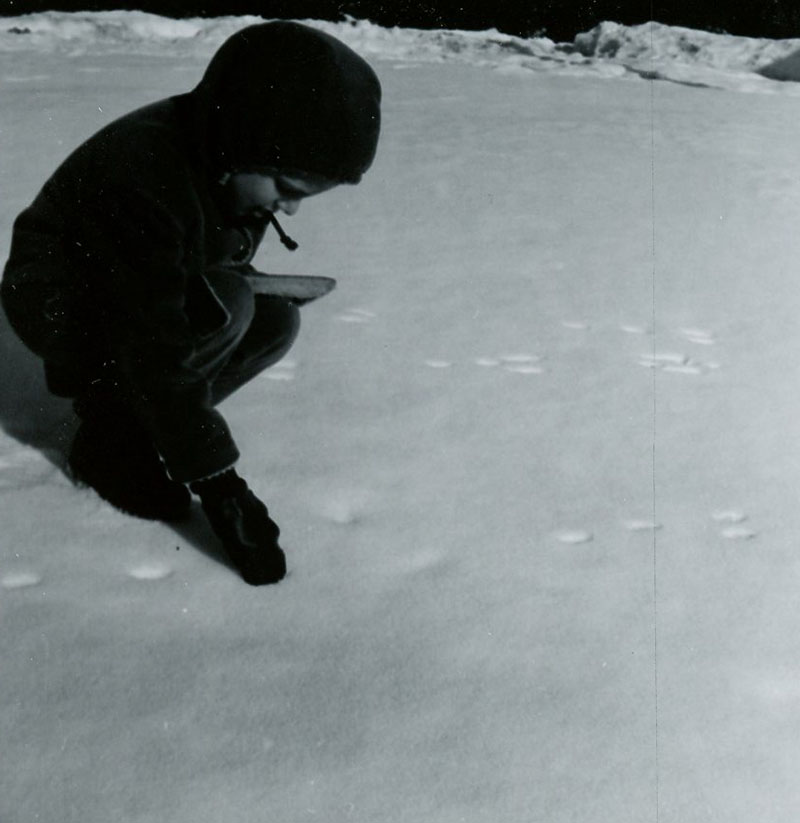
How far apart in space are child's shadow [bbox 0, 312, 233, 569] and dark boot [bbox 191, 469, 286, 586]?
3.6 inches

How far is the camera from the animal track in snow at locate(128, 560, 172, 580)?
4.45 feet

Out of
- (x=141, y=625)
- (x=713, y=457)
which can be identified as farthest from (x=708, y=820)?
(x=713, y=457)

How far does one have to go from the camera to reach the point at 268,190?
1.31 metres

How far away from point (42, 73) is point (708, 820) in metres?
5.02

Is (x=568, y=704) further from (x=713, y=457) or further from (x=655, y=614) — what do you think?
(x=713, y=457)

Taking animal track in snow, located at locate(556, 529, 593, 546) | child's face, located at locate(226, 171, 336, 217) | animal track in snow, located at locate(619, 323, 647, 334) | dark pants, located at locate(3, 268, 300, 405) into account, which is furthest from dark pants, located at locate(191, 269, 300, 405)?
animal track in snow, located at locate(619, 323, 647, 334)

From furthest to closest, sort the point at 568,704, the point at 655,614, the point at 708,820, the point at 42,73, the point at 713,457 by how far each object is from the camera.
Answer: the point at 42,73
the point at 713,457
the point at 655,614
the point at 568,704
the point at 708,820

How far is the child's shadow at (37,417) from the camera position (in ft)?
4.83

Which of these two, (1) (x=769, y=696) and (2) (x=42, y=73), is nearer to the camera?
(1) (x=769, y=696)

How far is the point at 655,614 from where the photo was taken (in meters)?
1.35

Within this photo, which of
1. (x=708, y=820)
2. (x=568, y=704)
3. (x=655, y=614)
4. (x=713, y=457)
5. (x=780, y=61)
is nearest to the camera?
(x=708, y=820)

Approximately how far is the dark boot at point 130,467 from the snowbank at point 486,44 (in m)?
5.09

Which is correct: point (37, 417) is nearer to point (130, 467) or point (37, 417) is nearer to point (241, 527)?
point (130, 467)

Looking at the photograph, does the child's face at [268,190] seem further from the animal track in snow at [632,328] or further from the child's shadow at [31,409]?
the animal track in snow at [632,328]
